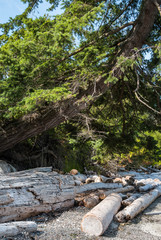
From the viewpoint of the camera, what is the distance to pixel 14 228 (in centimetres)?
281

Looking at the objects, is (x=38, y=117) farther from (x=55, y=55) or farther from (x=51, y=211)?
(x=51, y=211)

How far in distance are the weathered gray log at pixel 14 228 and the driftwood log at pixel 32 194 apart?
2.19 ft

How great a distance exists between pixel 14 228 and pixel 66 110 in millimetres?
3185

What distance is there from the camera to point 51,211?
14.0ft

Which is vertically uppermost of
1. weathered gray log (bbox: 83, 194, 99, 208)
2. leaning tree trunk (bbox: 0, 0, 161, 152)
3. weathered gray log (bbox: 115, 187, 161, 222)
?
leaning tree trunk (bbox: 0, 0, 161, 152)

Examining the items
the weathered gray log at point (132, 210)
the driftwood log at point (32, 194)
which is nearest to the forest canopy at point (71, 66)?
the driftwood log at point (32, 194)

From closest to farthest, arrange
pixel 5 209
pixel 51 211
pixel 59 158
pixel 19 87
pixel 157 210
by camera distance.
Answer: pixel 5 209, pixel 51 211, pixel 19 87, pixel 157 210, pixel 59 158

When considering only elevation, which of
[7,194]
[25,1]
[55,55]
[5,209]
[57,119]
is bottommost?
[5,209]

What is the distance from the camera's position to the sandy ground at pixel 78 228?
3.01 metres

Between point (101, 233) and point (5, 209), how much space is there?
1.65m

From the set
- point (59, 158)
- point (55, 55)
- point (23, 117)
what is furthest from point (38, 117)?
point (59, 158)

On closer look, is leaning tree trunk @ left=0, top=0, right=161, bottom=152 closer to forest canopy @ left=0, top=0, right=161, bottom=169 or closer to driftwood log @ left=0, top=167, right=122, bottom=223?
forest canopy @ left=0, top=0, right=161, bottom=169

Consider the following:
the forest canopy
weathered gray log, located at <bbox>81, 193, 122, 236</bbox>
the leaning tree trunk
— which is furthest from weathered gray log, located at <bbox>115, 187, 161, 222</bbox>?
the leaning tree trunk

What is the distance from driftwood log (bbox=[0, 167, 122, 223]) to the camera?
3590 mm
